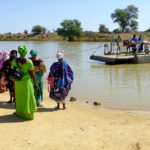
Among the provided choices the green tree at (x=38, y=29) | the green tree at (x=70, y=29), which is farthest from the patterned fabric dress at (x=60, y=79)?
the green tree at (x=38, y=29)

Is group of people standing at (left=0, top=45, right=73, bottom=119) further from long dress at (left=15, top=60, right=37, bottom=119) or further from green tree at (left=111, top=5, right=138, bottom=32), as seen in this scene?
green tree at (left=111, top=5, right=138, bottom=32)

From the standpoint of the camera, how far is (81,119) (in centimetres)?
552

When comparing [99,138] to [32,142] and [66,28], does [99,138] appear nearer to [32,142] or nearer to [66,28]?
[32,142]

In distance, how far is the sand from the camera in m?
3.94

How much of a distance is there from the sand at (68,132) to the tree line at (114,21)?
207 ft

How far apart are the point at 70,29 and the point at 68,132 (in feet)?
220

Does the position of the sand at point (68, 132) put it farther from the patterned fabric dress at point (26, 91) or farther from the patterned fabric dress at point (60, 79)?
the patterned fabric dress at point (60, 79)

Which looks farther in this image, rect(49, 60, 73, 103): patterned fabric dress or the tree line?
the tree line

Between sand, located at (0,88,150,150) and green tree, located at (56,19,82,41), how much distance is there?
207 feet

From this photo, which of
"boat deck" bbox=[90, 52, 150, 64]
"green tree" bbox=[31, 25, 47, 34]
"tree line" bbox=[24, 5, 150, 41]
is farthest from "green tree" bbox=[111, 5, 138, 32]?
"boat deck" bbox=[90, 52, 150, 64]

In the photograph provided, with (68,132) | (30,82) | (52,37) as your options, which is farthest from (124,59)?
(52,37)

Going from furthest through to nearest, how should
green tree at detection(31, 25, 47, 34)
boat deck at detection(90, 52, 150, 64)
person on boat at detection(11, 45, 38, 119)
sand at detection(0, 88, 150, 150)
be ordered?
green tree at detection(31, 25, 47, 34), boat deck at detection(90, 52, 150, 64), person on boat at detection(11, 45, 38, 119), sand at detection(0, 88, 150, 150)

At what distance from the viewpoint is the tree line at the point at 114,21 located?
69125 mm

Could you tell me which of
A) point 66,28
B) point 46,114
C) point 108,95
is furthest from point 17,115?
point 66,28
